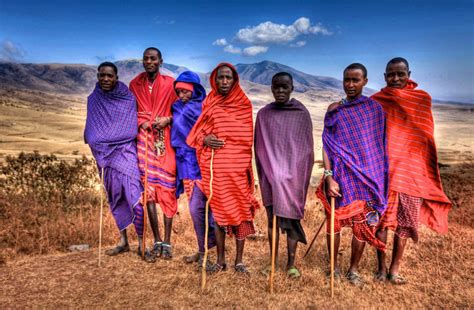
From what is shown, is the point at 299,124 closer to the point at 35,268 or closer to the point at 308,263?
the point at 308,263

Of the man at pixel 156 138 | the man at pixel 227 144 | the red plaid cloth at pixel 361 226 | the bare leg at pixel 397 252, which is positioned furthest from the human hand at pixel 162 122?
the bare leg at pixel 397 252

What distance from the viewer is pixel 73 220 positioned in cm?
658

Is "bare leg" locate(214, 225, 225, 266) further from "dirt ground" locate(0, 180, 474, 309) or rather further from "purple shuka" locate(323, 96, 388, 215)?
"purple shuka" locate(323, 96, 388, 215)

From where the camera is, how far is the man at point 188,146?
477cm

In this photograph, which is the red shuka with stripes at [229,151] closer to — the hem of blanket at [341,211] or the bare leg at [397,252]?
the hem of blanket at [341,211]

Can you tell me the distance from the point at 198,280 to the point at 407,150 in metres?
2.95

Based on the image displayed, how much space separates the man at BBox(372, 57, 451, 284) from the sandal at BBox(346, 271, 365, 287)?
0.56 metres

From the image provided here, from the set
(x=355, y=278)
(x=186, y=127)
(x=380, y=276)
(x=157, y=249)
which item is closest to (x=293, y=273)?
(x=355, y=278)

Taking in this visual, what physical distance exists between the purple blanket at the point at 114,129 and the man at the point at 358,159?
8.65 feet

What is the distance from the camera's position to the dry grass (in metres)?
3.94

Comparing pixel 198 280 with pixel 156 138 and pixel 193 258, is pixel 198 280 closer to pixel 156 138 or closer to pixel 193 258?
pixel 193 258

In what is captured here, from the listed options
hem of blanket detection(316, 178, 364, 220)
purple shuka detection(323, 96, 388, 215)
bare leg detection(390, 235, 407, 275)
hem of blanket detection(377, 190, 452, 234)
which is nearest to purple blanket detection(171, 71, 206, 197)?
hem of blanket detection(316, 178, 364, 220)

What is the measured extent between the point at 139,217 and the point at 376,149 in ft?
10.7

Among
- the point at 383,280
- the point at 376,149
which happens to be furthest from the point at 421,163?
the point at 383,280
